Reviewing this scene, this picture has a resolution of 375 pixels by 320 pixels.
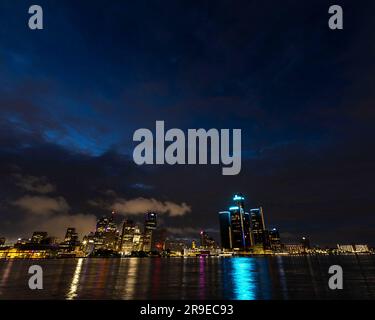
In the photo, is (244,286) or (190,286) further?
(244,286)

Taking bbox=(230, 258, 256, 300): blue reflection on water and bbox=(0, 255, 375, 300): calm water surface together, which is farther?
bbox=(0, 255, 375, 300): calm water surface

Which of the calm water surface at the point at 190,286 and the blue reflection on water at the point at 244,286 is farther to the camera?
the calm water surface at the point at 190,286
